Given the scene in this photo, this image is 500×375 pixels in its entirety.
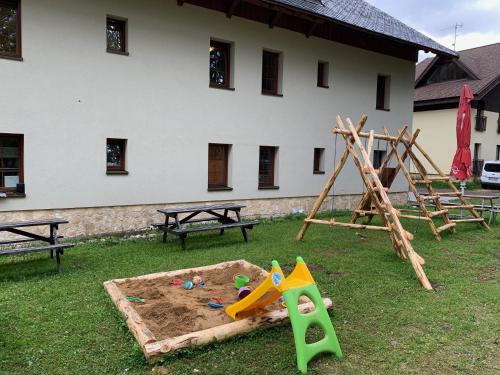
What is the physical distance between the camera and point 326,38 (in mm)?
12969

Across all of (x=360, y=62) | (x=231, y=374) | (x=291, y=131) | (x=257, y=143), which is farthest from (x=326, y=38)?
(x=231, y=374)

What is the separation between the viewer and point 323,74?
13.4 metres

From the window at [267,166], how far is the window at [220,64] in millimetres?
2211

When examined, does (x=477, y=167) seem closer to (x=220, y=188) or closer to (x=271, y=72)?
(x=271, y=72)

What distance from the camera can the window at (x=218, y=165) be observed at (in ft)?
36.1

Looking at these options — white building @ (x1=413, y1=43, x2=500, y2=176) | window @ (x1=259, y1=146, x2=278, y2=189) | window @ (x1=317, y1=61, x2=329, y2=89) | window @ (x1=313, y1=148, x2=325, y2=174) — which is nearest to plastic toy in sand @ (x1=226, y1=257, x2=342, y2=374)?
window @ (x1=259, y1=146, x2=278, y2=189)

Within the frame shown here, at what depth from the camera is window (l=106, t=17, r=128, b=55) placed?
9344 millimetres

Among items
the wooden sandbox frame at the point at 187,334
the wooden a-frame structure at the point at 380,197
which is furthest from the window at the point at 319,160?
the wooden sandbox frame at the point at 187,334

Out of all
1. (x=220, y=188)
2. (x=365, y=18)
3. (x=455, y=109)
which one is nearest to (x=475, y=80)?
(x=455, y=109)

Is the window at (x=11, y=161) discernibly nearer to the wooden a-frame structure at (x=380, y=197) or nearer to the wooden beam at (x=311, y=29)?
the wooden a-frame structure at (x=380, y=197)

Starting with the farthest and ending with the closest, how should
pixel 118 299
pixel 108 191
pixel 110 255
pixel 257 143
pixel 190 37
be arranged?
pixel 257 143, pixel 190 37, pixel 108 191, pixel 110 255, pixel 118 299

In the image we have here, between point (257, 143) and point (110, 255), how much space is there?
565cm

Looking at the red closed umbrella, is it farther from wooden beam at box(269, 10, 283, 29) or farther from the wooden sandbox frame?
the wooden sandbox frame

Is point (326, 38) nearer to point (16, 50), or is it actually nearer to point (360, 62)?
point (360, 62)
